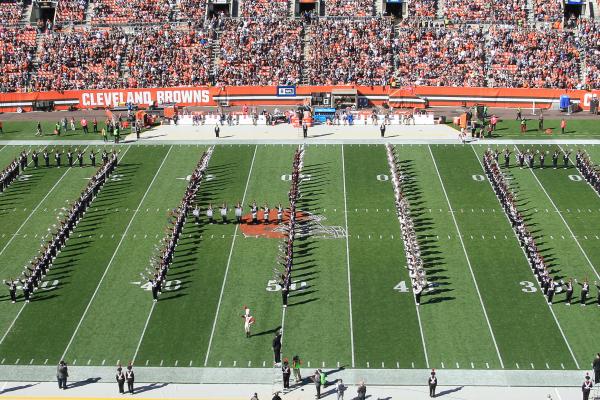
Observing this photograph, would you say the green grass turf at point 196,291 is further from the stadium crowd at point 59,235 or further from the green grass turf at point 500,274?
the green grass turf at point 500,274

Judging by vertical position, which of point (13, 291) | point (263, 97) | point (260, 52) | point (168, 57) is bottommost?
point (13, 291)

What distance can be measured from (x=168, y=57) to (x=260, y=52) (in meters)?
6.33

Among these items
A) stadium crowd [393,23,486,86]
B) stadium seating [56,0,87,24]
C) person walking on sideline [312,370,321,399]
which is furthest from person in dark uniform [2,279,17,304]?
stadium seating [56,0,87,24]

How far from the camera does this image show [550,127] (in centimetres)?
6088

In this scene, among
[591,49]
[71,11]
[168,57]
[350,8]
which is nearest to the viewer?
[591,49]

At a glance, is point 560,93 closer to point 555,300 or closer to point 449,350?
point 555,300

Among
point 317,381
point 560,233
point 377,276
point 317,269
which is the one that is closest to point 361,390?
point 317,381

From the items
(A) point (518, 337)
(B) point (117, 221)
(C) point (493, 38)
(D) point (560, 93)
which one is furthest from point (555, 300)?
(C) point (493, 38)

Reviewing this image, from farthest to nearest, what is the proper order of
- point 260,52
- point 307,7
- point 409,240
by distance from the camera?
point 307,7 → point 260,52 → point 409,240

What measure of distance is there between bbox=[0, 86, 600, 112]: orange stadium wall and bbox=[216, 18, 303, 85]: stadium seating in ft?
5.41

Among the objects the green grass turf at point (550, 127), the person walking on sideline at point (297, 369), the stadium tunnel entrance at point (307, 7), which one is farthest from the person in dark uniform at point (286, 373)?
the stadium tunnel entrance at point (307, 7)

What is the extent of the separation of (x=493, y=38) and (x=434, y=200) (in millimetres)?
26884

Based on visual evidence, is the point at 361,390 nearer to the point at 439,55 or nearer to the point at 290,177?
the point at 290,177

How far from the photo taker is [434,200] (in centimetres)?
4900
